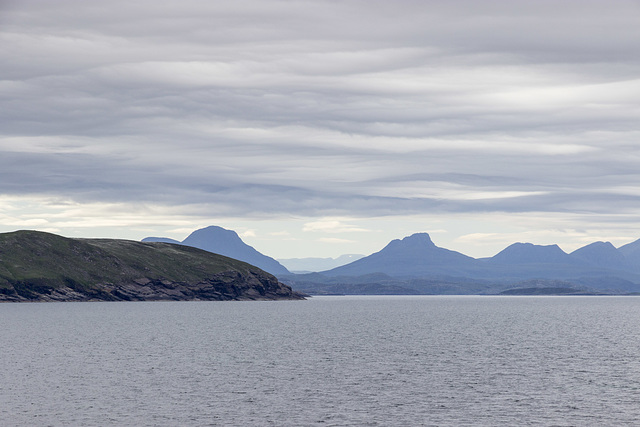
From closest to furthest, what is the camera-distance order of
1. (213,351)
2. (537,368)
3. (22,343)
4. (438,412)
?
(438,412) → (537,368) → (213,351) → (22,343)

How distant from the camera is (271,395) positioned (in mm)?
75438

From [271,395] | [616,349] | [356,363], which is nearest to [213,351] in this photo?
[356,363]

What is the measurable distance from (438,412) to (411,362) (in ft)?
129

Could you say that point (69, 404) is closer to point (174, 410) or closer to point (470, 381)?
point (174, 410)

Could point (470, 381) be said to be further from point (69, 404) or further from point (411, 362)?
point (69, 404)

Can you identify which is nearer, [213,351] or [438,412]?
[438,412]

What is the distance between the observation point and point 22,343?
440ft

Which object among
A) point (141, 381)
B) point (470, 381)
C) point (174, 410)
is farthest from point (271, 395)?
point (470, 381)

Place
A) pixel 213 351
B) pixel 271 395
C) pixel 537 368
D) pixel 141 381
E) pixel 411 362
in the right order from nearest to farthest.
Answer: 1. pixel 271 395
2. pixel 141 381
3. pixel 537 368
4. pixel 411 362
5. pixel 213 351

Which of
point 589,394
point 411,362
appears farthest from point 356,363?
point 589,394

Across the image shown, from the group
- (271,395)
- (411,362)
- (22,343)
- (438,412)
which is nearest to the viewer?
(438,412)

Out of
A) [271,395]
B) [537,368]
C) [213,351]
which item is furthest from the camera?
[213,351]

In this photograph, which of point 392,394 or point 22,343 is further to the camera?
point 22,343

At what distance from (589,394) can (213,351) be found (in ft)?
217
